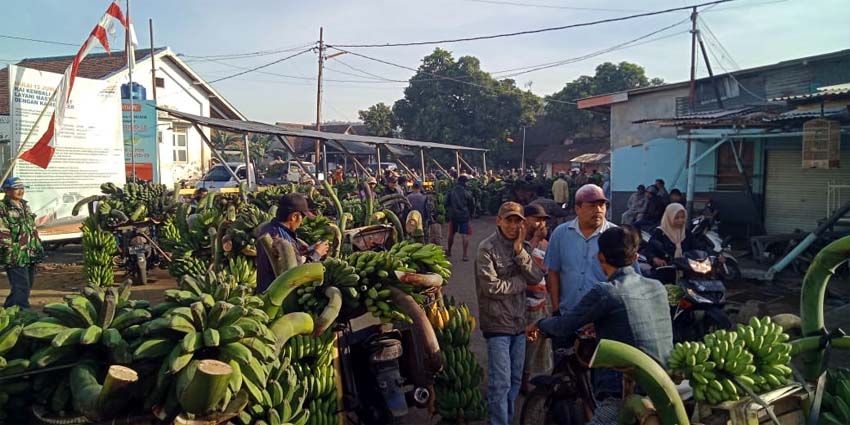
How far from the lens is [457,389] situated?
388 cm

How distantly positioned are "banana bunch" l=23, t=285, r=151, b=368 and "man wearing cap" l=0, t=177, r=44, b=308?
5158 mm

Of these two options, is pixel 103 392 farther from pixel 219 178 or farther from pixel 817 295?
pixel 219 178

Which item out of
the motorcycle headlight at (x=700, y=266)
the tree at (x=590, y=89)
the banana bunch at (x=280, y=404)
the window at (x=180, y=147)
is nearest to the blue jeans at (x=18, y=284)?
the banana bunch at (x=280, y=404)

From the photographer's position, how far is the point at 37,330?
234 centimetres

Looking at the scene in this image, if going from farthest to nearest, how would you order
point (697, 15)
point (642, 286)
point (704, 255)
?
point (697, 15), point (704, 255), point (642, 286)

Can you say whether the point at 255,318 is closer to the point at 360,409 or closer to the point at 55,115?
the point at 360,409

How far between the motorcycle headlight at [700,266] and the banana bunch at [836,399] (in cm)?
293

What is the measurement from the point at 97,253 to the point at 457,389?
23.6 feet

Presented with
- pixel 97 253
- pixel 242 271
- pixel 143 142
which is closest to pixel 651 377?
pixel 242 271

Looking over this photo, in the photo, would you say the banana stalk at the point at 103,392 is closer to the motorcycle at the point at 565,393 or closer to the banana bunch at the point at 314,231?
the motorcycle at the point at 565,393

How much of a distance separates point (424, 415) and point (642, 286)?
2.43 meters

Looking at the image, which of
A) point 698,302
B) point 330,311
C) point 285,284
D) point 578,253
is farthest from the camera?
point 698,302

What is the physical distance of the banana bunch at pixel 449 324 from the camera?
388cm

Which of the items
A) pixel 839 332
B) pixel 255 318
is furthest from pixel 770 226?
pixel 255 318
